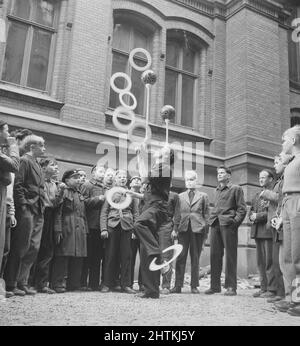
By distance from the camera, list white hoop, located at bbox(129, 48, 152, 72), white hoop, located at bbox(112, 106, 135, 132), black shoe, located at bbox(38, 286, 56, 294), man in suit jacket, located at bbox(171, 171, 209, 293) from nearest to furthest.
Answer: black shoe, located at bbox(38, 286, 56, 294)
man in suit jacket, located at bbox(171, 171, 209, 293)
white hoop, located at bbox(112, 106, 135, 132)
white hoop, located at bbox(129, 48, 152, 72)

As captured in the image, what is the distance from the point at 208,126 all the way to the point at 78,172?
5500 mm

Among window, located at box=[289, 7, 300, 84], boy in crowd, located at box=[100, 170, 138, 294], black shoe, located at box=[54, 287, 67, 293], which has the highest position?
window, located at box=[289, 7, 300, 84]

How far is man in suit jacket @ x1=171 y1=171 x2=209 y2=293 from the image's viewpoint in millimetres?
5965

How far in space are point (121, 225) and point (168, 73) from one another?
5.72 m

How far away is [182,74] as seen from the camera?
1039 centimetres

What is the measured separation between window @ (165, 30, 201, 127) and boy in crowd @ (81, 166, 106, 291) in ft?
15.3

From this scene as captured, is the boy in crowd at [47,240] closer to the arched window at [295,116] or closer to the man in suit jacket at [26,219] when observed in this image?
the man in suit jacket at [26,219]

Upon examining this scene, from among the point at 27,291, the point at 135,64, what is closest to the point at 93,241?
the point at 27,291

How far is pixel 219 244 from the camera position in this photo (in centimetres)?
596

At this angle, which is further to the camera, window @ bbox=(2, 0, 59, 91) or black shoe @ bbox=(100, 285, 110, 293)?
window @ bbox=(2, 0, 59, 91)

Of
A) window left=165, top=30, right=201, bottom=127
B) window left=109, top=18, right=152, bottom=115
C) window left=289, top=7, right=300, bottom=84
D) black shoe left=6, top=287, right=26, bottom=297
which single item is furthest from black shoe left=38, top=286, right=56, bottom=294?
window left=289, top=7, right=300, bottom=84

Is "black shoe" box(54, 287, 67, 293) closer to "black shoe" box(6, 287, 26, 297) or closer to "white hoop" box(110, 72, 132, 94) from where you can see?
"black shoe" box(6, 287, 26, 297)

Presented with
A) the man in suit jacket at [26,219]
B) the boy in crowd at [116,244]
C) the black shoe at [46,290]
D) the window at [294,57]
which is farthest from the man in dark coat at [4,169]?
the window at [294,57]

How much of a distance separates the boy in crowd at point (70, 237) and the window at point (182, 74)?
5100 millimetres
